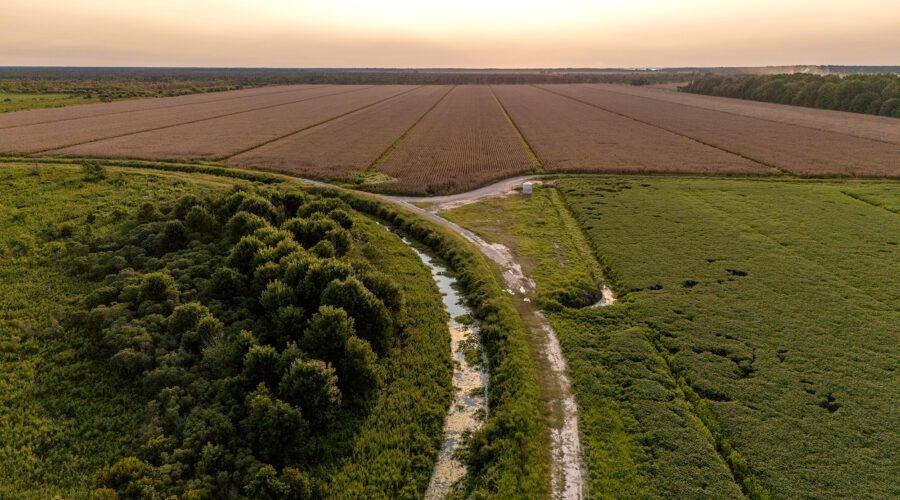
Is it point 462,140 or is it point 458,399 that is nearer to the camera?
point 458,399

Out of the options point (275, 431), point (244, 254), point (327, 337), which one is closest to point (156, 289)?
point (244, 254)

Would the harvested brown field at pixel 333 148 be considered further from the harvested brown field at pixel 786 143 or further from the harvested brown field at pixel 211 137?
the harvested brown field at pixel 786 143

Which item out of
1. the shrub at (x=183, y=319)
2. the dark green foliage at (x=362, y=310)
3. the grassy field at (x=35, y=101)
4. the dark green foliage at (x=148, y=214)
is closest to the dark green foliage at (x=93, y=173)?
the dark green foliage at (x=148, y=214)

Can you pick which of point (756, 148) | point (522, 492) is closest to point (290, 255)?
point (522, 492)

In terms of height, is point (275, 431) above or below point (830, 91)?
below

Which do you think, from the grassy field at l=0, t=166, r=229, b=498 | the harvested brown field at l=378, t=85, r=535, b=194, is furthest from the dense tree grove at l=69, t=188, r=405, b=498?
the harvested brown field at l=378, t=85, r=535, b=194

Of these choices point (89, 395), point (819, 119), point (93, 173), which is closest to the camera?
point (89, 395)

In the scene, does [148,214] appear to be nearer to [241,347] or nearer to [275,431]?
[241,347]
